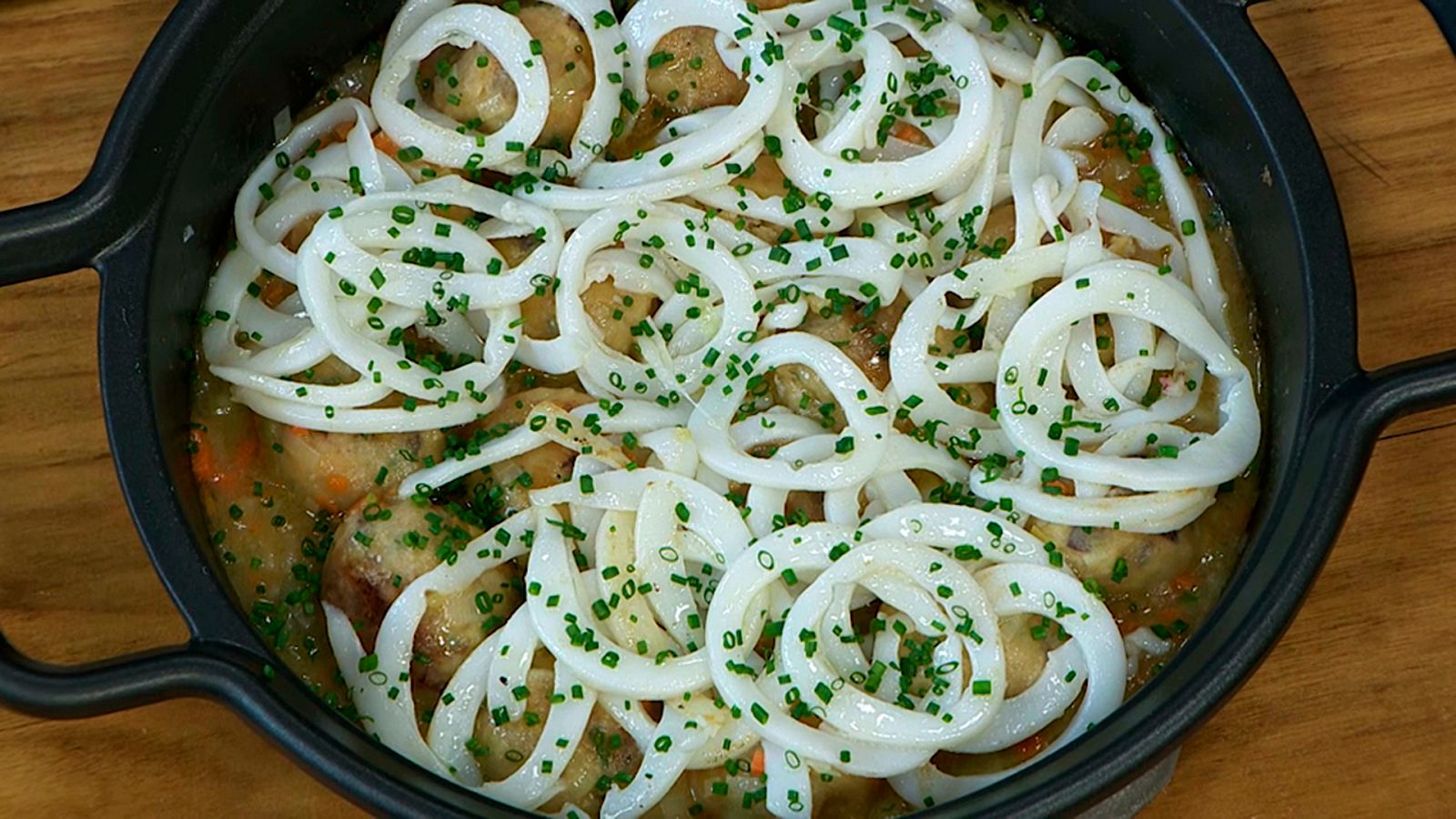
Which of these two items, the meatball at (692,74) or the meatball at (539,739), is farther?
the meatball at (692,74)

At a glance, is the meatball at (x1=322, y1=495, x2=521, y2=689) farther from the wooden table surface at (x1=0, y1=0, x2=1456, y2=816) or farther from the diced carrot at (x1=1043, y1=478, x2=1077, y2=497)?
the diced carrot at (x1=1043, y1=478, x2=1077, y2=497)

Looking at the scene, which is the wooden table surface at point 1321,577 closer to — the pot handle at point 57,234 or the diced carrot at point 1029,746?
the diced carrot at point 1029,746

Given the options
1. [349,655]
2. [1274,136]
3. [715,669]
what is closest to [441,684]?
[349,655]

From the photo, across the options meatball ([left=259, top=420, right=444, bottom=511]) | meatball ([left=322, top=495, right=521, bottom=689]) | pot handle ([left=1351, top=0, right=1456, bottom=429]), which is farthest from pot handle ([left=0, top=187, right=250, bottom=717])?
pot handle ([left=1351, top=0, right=1456, bottom=429])

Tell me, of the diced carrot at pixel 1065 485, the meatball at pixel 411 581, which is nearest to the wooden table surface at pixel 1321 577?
the meatball at pixel 411 581

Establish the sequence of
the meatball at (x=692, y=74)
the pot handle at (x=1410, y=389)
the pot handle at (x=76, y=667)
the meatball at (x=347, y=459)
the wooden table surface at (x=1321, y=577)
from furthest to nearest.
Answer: the meatball at (x=692, y=74)
the wooden table surface at (x=1321, y=577)
the meatball at (x=347, y=459)
the pot handle at (x=1410, y=389)
the pot handle at (x=76, y=667)

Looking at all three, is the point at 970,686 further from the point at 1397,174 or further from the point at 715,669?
the point at 1397,174
